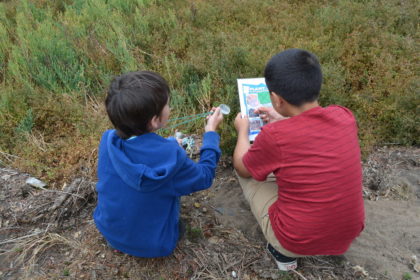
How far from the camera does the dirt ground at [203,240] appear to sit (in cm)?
227

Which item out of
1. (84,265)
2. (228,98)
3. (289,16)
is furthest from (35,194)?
(289,16)

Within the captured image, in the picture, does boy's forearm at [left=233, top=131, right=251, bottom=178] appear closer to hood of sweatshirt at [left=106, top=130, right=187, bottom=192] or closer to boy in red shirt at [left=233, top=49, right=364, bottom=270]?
boy in red shirt at [left=233, top=49, right=364, bottom=270]

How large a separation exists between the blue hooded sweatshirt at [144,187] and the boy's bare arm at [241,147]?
20 cm

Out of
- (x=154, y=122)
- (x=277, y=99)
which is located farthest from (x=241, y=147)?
(x=154, y=122)

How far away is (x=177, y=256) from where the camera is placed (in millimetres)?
2334

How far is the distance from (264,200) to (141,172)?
3.05 feet

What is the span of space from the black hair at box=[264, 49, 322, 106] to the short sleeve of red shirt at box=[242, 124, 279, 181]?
0.81 ft

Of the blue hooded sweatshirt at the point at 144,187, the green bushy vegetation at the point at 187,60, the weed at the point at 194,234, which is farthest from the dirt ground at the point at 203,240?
the green bushy vegetation at the point at 187,60

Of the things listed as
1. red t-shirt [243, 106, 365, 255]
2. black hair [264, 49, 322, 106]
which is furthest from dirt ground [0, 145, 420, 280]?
black hair [264, 49, 322, 106]

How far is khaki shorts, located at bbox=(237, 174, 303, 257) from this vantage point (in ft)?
7.01

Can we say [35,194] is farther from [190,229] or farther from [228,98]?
[228,98]

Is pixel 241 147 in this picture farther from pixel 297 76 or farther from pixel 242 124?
pixel 297 76

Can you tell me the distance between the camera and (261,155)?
6.29 ft

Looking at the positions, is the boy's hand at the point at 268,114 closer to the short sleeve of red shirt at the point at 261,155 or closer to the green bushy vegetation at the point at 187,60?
the green bushy vegetation at the point at 187,60
